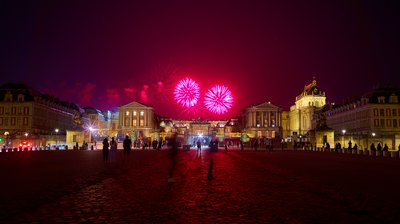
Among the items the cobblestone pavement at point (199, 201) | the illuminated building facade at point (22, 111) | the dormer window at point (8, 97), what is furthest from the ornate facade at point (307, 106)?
the cobblestone pavement at point (199, 201)

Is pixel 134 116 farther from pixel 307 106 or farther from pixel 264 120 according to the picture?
pixel 307 106

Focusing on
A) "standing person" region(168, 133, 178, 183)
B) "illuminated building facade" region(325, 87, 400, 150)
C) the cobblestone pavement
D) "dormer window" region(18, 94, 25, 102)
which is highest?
"dormer window" region(18, 94, 25, 102)

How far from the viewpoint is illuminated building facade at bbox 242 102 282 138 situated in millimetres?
147875

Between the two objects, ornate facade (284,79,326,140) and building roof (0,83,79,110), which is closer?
building roof (0,83,79,110)

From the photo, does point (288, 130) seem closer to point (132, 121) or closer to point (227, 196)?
point (132, 121)

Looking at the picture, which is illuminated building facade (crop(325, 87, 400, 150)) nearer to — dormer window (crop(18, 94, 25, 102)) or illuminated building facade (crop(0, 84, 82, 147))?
illuminated building facade (crop(0, 84, 82, 147))

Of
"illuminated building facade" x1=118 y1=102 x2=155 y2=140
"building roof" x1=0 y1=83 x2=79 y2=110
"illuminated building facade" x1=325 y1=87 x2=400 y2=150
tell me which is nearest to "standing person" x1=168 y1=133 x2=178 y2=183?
"illuminated building facade" x1=325 y1=87 x2=400 y2=150

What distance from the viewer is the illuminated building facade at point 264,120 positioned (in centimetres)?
14788

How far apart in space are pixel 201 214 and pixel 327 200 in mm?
4231

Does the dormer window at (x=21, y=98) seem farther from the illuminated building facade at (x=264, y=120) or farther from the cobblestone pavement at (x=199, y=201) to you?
the cobblestone pavement at (x=199, y=201)

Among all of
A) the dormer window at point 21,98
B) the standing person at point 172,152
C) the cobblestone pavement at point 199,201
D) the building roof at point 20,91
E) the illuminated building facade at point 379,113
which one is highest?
the building roof at point 20,91

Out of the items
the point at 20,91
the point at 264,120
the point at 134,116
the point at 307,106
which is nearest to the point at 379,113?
the point at 307,106

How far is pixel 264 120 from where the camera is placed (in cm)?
14950

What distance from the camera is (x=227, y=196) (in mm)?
12352
